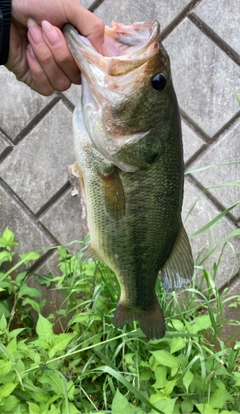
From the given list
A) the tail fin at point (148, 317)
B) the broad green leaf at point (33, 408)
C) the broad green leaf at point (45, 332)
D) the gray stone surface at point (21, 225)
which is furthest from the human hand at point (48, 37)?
the gray stone surface at point (21, 225)

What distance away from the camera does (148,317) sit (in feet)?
5.48

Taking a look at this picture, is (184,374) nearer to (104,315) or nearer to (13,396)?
(104,315)

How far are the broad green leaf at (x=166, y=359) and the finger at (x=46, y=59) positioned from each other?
108 cm

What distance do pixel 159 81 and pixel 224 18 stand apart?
1571mm

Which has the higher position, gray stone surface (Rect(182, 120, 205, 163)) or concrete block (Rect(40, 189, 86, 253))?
gray stone surface (Rect(182, 120, 205, 163))

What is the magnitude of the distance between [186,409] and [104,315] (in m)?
0.54

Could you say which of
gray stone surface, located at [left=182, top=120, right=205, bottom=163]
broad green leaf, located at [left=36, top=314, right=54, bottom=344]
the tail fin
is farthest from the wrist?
gray stone surface, located at [left=182, top=120, right=205, bottom=163]

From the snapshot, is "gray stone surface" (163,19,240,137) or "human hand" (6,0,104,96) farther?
"gray stone surface" (163,19,240,137)

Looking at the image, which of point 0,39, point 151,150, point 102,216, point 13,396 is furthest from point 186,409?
point 0,39

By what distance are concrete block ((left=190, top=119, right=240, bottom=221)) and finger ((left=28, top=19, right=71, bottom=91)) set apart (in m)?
1.31

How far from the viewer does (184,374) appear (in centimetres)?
185

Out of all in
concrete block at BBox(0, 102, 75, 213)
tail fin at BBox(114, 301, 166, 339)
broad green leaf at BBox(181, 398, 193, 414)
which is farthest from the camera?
concrete block at BBox(0, 102, 75, 213)

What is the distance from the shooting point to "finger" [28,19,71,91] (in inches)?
54.8

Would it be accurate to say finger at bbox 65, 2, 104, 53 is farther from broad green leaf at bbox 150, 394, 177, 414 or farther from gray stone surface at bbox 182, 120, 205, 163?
gray stone surface at bbox 182, 120, 205, 163
